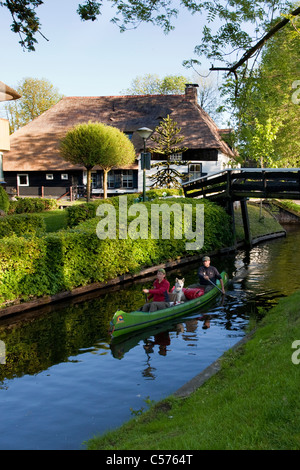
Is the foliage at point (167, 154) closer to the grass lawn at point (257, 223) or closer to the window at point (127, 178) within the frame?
the window at point (127, 178)

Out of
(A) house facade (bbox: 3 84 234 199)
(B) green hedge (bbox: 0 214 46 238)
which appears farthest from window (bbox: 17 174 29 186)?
(B) green hedge (bbox: 0 214 46 238)

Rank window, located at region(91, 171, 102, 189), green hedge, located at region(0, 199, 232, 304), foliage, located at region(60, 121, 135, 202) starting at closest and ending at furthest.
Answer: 1. green hedge, located at region(0, 199, 232, 304)
2. foliage, located at region(60, 121, 135, 202)
3. window, located at region(91, 171, 102, 189)

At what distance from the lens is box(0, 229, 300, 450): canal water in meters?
8.35

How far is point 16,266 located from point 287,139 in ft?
111

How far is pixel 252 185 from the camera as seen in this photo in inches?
Answer: 1038

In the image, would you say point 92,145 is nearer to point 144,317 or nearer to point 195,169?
point 195,169

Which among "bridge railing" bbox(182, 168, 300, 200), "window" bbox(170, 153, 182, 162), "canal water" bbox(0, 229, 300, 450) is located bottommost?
"canal water" bbox(0, 229, 300, 450)

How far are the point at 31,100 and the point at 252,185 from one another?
176ft

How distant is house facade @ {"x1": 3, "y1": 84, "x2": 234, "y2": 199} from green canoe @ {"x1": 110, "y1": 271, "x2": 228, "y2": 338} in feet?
96.9

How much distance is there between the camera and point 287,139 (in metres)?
43.1

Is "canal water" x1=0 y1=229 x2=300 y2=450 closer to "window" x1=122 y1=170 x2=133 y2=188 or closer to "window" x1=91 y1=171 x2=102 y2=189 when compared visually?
"window" x1=122 y1=170 x2=133 y2=188

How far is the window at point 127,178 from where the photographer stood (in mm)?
47969


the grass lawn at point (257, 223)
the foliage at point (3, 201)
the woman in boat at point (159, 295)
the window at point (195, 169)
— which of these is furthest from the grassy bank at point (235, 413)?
the window at point (195, 169)
